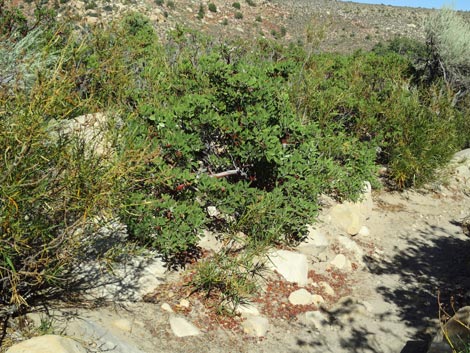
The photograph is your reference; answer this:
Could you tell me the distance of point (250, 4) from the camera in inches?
1789

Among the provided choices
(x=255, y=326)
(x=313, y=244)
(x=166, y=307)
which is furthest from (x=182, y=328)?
(x=313, y=244)

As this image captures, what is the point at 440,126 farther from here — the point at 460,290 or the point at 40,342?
the point at 40,342

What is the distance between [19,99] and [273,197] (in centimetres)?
328

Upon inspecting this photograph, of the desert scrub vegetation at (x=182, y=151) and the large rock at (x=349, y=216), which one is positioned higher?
the desert scrub vegetation at (x=182, y=151)

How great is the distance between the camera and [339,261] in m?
6.43

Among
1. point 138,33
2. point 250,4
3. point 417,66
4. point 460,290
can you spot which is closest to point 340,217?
point 460,290

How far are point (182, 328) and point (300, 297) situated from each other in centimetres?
164

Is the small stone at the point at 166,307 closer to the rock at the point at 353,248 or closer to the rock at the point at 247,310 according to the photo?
the rock at the point at 247,310

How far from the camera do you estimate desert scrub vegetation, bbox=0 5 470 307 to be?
121 inches

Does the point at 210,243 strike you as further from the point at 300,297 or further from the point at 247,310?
the point at 300,297

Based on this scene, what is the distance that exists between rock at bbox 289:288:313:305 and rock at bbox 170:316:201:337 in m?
1.38

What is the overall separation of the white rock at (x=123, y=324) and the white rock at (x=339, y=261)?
10.7 feet

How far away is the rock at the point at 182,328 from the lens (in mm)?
4414

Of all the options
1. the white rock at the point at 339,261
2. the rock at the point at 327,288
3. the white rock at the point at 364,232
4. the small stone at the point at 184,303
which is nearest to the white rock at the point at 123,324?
the small stone at the point at 184,303
